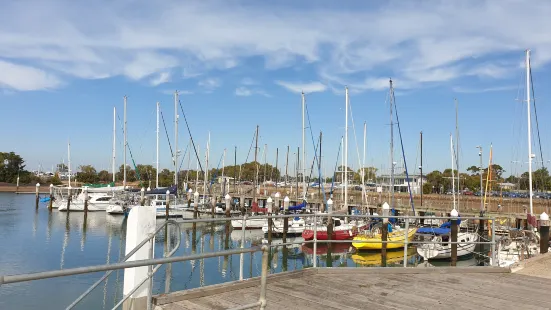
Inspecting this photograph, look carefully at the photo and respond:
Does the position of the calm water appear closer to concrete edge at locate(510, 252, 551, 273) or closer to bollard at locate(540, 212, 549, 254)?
concrete edge at locate(510, 252, 551, 273)

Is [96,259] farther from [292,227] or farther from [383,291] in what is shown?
[383,291]

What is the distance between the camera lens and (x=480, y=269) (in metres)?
9.50

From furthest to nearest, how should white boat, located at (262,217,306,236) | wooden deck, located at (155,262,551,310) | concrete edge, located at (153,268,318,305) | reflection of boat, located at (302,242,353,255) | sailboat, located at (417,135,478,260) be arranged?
white boat, located at (262,217,306,236), reflection of boat, located at (302,242,353,255), sailboat, located at (417,135,478,260), wooden deck, located at (155,262,551,310), concrete edge, located at (153,268,318,305)

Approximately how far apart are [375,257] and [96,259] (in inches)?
731

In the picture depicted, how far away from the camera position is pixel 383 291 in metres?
7.43

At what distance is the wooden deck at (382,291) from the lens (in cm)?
636

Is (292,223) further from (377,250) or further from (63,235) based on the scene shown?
(63,235)

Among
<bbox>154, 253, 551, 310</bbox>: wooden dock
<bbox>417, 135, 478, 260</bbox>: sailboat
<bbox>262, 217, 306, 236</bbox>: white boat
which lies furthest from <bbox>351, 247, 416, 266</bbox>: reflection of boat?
<bbox>154, 253, 551, 310</bbox>: wooden dock

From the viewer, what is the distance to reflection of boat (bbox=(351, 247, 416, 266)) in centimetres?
2733

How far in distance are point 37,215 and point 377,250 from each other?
42.7 m

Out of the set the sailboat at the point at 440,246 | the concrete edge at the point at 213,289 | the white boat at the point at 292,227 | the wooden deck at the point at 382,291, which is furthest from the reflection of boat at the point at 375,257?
the concrete edge at the point at 213,289

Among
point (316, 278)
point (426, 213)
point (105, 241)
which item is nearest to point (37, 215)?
point (105, 241)

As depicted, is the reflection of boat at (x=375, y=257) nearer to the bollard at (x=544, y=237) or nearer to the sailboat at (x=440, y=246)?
the sailboat at (x=440, y=246)

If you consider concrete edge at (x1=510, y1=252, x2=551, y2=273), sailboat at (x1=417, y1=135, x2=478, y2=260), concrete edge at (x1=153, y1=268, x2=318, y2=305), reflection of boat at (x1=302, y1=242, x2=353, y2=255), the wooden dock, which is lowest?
reflection of boat at (x1=302, y1=242, x2=353, y2=255)
